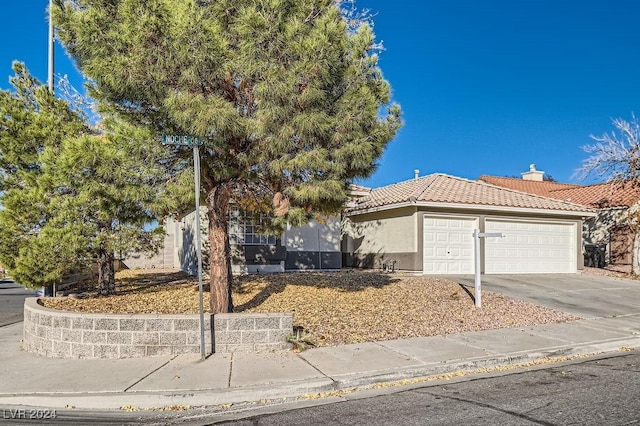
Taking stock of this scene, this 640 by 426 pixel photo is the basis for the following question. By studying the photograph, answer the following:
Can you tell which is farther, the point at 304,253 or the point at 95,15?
the point at 304,253

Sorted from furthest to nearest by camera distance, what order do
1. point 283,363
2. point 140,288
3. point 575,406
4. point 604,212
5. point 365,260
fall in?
point 604,212 → point 365,260 → point 140,288 → point 283,363 → point 575,406

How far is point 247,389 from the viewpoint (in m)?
5.79

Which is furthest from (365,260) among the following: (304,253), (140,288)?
(140,288)

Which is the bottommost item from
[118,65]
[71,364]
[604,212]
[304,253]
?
[71,364]

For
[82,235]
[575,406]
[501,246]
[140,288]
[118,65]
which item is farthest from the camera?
[501,246]

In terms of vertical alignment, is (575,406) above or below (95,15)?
below

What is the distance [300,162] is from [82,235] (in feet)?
15.8

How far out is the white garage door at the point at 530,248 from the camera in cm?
1788

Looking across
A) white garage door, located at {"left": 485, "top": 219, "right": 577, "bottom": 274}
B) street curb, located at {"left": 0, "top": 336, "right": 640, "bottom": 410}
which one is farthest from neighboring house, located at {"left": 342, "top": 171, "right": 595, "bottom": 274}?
street curb, located at {"left": 0, "top": 336, "right": 640, "bottom": 410}

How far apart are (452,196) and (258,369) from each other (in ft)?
41.4

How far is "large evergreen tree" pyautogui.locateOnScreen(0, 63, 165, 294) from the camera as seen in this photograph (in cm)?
785

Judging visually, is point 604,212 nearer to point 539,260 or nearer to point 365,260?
point 539,260

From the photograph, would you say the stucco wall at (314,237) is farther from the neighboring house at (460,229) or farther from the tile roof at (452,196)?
the tile roof at (452,196)

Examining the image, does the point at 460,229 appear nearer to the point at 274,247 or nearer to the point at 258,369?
the point at 274,247
